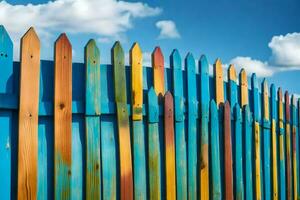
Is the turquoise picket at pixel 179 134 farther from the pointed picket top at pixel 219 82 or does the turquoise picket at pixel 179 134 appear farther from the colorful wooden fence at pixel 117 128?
the pointed picket top at pixel 219 82

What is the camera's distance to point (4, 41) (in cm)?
310

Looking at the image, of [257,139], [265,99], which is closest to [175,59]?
[257,139]

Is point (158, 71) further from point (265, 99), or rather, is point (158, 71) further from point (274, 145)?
point (274, 145)

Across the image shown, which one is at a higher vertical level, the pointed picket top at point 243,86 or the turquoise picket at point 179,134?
the pointed picket top at point 243,86

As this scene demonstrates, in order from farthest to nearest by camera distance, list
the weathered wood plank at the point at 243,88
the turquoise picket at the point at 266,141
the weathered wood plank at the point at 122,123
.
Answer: the turquoise picket at the point at 266,141 < the weathered wood plank at the point at 243,88 < the weathered wood plank at the point at 122,123

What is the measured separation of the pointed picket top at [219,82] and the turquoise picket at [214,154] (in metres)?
0.22

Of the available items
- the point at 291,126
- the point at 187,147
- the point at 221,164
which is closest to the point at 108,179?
the point at 187,147

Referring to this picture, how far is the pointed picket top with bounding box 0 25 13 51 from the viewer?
309cm

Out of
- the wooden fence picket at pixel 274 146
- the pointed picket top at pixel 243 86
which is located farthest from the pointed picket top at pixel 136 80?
the wooden fence picket at pixel 274 146

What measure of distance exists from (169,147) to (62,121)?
115 centimetres

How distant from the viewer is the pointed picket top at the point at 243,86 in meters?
5.44

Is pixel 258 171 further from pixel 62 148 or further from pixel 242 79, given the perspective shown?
pixel 62 148

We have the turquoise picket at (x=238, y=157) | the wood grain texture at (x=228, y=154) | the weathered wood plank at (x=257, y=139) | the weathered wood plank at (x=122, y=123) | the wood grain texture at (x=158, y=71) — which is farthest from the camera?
the weathered wood plank at (x=257, y=139)

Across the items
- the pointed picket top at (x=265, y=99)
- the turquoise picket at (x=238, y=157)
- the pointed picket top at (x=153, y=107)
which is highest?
the pointed picket top at (x=265, y=99)
